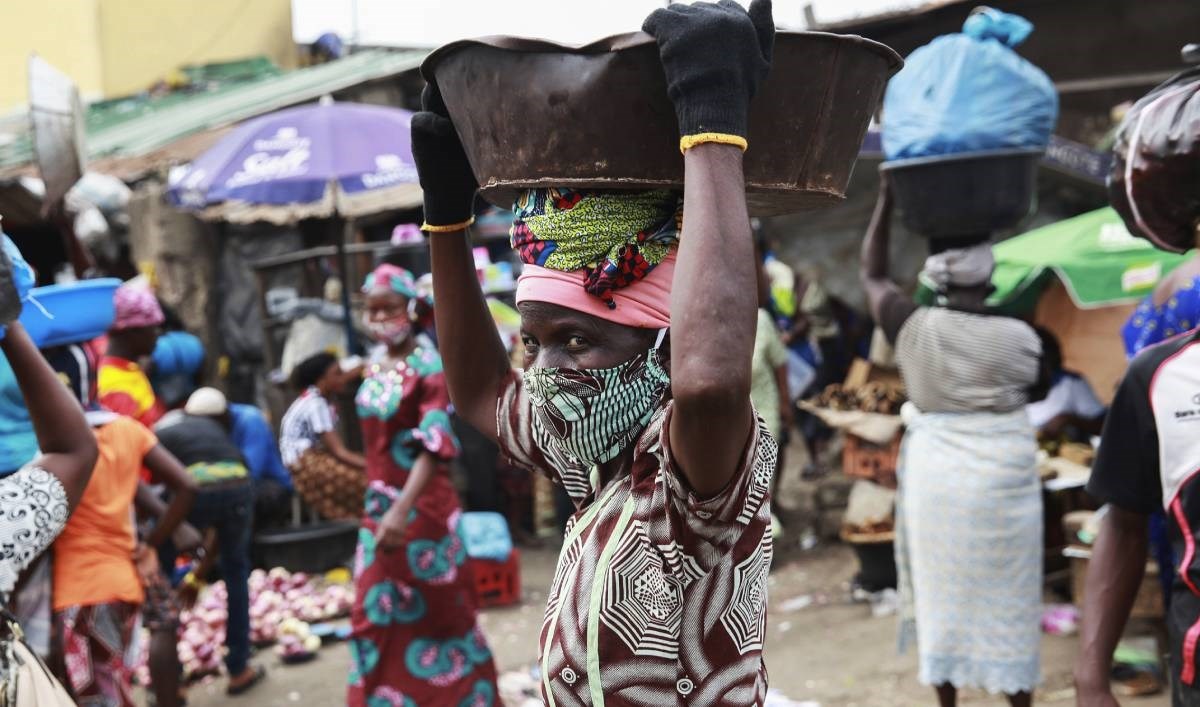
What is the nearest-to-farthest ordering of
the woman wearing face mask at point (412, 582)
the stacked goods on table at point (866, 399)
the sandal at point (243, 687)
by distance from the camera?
the woman wearing face mask at point (412, 582)
the sandal at point (243, 687)
the stacked goods on table at point (866, 399)

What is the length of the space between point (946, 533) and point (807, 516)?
451 cm

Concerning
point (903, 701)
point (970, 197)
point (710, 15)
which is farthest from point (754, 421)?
point (903, 701)

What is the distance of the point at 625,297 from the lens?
69.2 inches

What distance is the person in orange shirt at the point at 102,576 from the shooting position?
3.68 metres

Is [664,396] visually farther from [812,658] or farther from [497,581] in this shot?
[497,581]

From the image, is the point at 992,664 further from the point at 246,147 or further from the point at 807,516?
the point at 246,147

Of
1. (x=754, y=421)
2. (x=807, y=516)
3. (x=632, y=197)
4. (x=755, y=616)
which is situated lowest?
(x=807, y=516)

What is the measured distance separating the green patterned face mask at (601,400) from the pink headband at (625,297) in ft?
0.22

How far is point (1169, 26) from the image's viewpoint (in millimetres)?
7859

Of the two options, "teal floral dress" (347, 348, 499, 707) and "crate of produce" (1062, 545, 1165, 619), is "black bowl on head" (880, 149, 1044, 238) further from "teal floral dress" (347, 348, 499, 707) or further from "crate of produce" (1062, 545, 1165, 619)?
"teal floral dress" (347, 348, 499, 707)

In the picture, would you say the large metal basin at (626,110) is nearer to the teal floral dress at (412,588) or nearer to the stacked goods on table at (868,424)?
the teal floral dress at (412,588)

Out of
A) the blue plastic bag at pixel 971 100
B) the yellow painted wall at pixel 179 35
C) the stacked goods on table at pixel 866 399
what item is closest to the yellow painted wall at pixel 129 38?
the yellow painted wall at pixel 179 35

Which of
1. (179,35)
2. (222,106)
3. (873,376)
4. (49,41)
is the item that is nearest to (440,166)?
(873,376)

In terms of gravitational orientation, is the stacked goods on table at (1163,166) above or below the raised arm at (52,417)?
above
